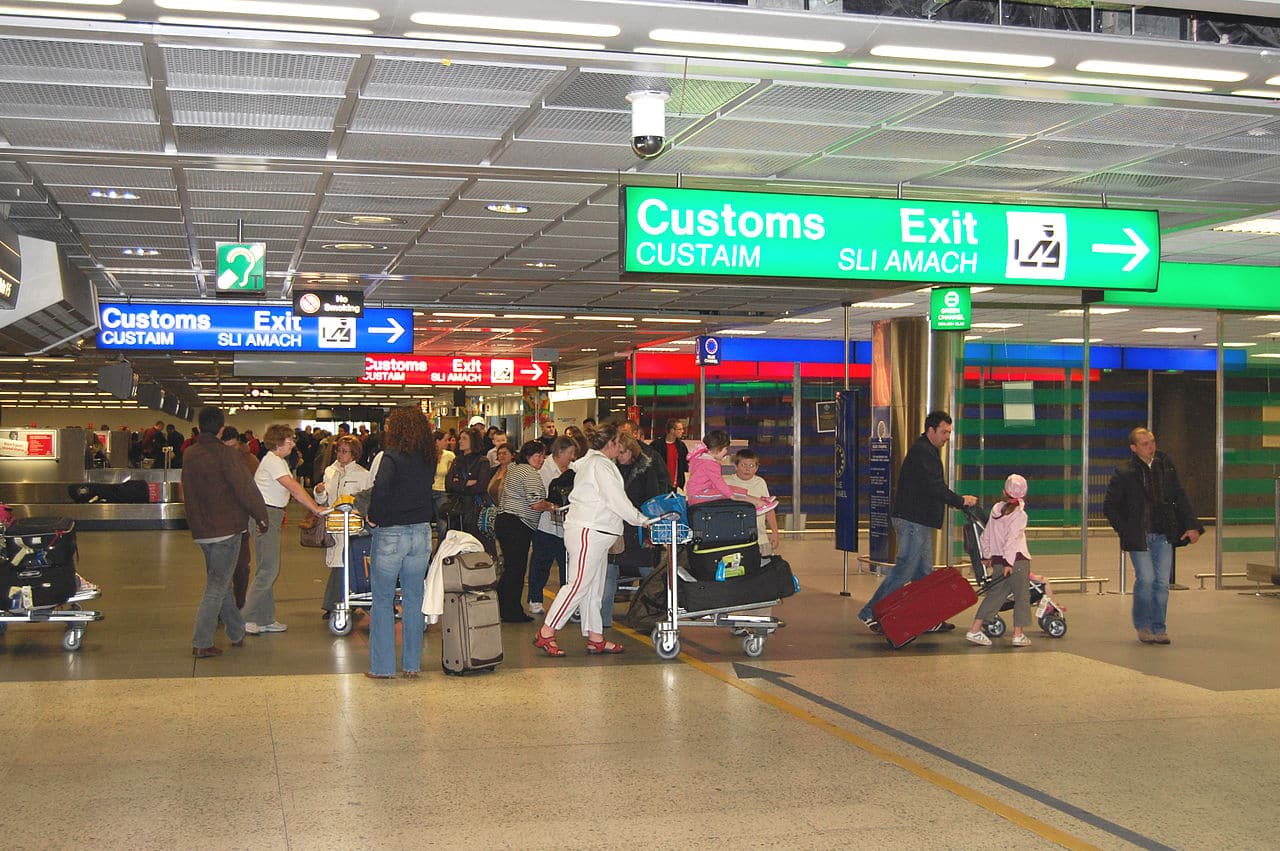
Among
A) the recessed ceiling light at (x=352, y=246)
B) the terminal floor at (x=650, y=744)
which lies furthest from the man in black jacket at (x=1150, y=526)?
the recessed ceiling light at (x=352, y=246)

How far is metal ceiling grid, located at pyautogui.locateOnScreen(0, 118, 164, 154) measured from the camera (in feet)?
25.4

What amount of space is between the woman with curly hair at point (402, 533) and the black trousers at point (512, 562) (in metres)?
2.51

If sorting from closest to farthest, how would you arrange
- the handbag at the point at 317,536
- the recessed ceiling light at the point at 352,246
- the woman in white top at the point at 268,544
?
the woman in white top at the point at 268,544, the handbag at the point at 317,536, the recessed ceiling light at the point at 352,246

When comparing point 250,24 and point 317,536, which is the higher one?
point 250,24

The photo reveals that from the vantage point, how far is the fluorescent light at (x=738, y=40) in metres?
5.87

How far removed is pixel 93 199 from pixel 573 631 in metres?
5.07

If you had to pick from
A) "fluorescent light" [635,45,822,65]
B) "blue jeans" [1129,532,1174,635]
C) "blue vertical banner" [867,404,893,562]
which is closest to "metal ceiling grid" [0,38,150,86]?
"fluorescent light" [635,45,822,65]

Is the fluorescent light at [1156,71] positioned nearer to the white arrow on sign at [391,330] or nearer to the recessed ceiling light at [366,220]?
the recessed ceiling light at [366,220]

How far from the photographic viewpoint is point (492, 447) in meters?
14.2

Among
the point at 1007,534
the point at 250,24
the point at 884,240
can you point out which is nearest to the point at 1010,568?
the point at 1007,534

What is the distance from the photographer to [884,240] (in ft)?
24.1

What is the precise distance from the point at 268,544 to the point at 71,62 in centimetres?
498

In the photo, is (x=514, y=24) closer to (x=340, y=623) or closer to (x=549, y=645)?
(x=549, y=645)

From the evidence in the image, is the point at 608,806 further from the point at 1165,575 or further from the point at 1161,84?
the point at 1165,575
